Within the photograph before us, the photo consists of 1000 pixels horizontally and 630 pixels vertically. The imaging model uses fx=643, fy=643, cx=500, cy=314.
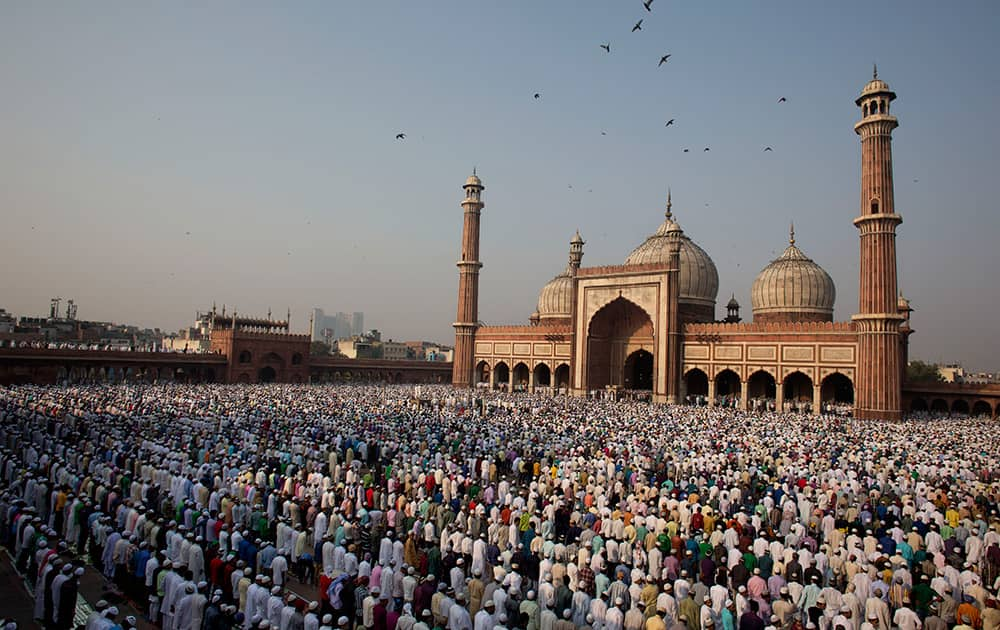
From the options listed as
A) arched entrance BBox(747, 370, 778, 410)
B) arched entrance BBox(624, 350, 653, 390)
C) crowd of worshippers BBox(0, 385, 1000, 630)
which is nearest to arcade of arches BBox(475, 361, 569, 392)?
arched entrance BBox(624, 350, 653, 390)

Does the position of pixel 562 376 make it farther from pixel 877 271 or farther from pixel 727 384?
pixel 877 271

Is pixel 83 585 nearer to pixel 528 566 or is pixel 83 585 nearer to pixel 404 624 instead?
pixel 404 624

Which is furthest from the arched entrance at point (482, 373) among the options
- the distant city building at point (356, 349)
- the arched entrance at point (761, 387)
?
the distant city building at point (356, 349)

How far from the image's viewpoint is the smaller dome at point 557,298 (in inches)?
1884

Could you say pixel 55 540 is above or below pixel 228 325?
below

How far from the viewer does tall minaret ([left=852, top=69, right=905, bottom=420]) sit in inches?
1039

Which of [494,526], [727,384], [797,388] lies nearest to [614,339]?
[727,384]

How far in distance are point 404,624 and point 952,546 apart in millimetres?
7713

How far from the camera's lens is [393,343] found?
100 m

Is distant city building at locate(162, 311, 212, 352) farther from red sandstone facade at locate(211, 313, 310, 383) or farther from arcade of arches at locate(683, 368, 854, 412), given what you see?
arcade of arches at locate(683, 368, 854, 412)

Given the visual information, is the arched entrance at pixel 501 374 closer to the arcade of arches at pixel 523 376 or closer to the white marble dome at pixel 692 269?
the arcade of arches at pixel 523 376

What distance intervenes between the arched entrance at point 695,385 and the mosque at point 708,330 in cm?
7

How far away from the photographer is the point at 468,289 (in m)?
44.1

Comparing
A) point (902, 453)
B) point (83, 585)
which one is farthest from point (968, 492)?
point (83, 585)
